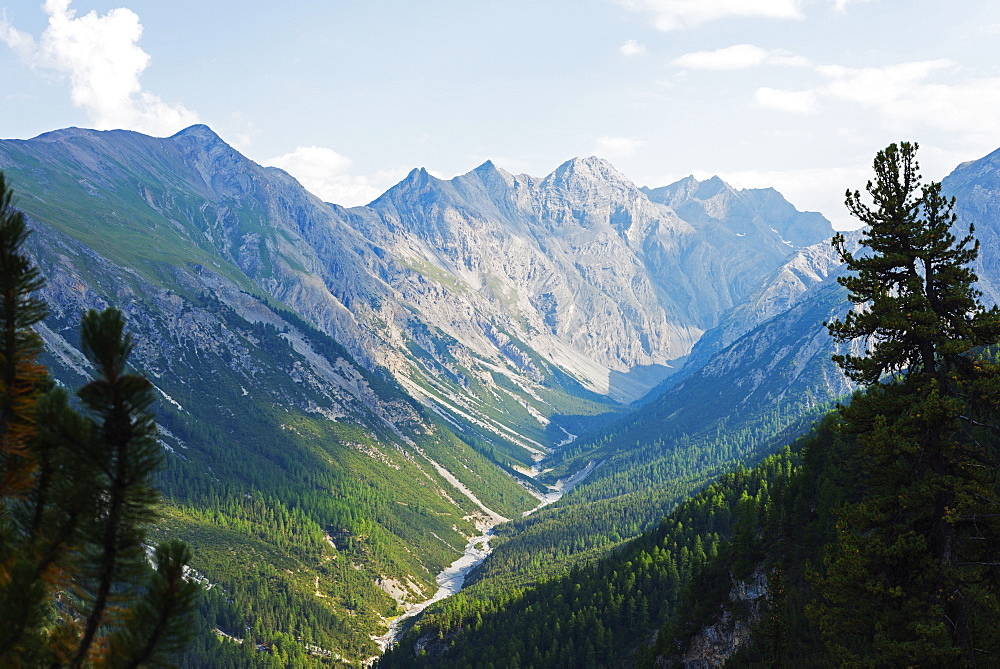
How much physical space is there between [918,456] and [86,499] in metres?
23.7

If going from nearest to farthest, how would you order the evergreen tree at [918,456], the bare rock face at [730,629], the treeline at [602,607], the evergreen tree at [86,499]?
the evergreen tree at [86,499] < the evergreen tree at [918,456] < the bare rock face at [730,629] < the treeline at [602,607]

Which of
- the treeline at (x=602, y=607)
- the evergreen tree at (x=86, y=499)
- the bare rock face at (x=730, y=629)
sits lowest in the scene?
the treeline at (x=602, y=607)

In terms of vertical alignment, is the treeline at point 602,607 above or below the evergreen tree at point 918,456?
below

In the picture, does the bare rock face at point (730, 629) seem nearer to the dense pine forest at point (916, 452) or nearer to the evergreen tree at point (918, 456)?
the dense pine forest at point (916, 452)

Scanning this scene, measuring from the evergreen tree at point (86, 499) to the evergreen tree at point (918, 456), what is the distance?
849 inches

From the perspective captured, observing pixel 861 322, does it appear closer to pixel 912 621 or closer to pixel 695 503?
pixel 912 621

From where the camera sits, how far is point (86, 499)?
9609mm

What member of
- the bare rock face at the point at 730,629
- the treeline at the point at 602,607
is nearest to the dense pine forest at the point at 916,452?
the bare rock face at the point at 730,629

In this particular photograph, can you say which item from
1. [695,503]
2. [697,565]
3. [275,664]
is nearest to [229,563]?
[275,664]

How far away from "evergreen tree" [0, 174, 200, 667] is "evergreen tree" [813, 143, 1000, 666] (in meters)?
21.6

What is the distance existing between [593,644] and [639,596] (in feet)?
40.9

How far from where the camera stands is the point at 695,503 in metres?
148

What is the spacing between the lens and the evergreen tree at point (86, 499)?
9.15 m

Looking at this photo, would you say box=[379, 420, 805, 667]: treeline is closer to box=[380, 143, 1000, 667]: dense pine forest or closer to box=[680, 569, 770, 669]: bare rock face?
box=[680, 569, 770, 669]: bare rock face
